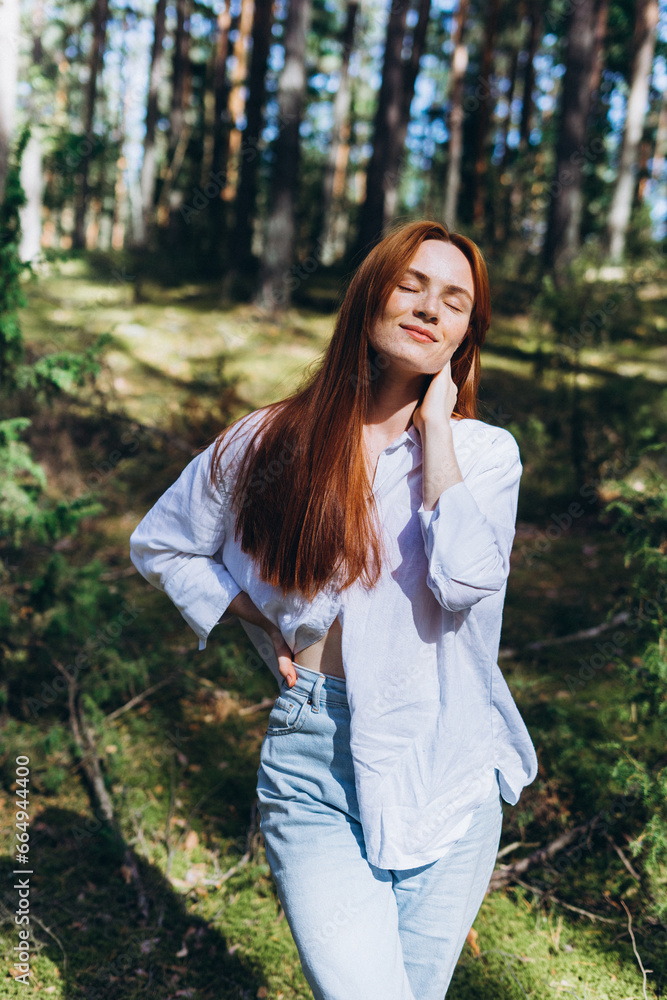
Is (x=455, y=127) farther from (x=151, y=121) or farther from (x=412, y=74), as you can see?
(x=151, y=121)

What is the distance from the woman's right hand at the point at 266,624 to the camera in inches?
79.3

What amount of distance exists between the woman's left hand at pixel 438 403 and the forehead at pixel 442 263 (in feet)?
0.72

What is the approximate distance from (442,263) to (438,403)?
380 mm

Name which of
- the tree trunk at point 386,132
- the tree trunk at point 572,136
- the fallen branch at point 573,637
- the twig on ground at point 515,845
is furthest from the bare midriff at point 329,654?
the tree trunk at point 386,132

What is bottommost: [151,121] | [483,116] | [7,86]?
[7,86]

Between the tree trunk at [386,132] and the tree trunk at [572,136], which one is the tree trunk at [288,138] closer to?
the tree trunk at [386,132]

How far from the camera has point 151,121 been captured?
59.2 ft

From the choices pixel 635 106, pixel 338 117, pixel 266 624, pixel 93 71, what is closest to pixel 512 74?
pixel 338 117

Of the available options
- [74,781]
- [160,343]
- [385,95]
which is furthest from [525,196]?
[74,781]

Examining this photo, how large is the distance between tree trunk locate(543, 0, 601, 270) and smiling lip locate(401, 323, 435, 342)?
963cm

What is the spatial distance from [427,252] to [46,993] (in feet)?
10.3

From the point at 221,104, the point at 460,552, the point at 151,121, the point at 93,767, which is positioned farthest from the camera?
the point at 221,104

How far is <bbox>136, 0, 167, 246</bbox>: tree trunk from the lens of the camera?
18.0 m

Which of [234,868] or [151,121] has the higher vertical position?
[151,121]
